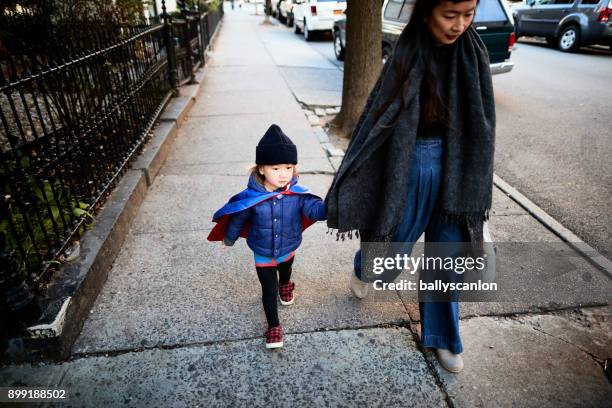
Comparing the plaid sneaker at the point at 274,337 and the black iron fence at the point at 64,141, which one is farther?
the plaid sneaker at the point at 274,337

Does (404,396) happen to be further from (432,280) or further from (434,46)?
(434,46)

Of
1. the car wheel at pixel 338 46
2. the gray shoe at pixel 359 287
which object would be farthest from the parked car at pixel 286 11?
the gray shoe at pixel 359 287

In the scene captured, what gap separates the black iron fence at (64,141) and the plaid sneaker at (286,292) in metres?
1.36

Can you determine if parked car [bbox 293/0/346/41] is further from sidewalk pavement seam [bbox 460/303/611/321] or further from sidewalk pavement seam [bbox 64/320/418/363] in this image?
sidewalk pavement seam [bbox 64/320/418/363]

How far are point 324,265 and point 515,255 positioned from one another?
149 cm

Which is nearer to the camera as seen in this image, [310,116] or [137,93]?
[137,93]

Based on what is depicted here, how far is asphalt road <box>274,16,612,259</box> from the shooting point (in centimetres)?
386

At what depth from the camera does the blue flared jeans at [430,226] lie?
188 cm

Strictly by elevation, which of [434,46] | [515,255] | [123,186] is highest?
[434,46]

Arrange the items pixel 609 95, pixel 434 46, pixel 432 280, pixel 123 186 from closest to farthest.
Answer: pixel 434 46
pixel 432 280
pixel 123 186
pixel 609 95

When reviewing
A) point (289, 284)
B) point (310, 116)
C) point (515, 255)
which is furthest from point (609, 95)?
point (289, 284)

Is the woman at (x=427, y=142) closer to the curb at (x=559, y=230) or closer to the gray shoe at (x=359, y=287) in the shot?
the gray shoe at (x=359, y=287)

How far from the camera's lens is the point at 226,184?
422 cm

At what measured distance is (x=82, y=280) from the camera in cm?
242
